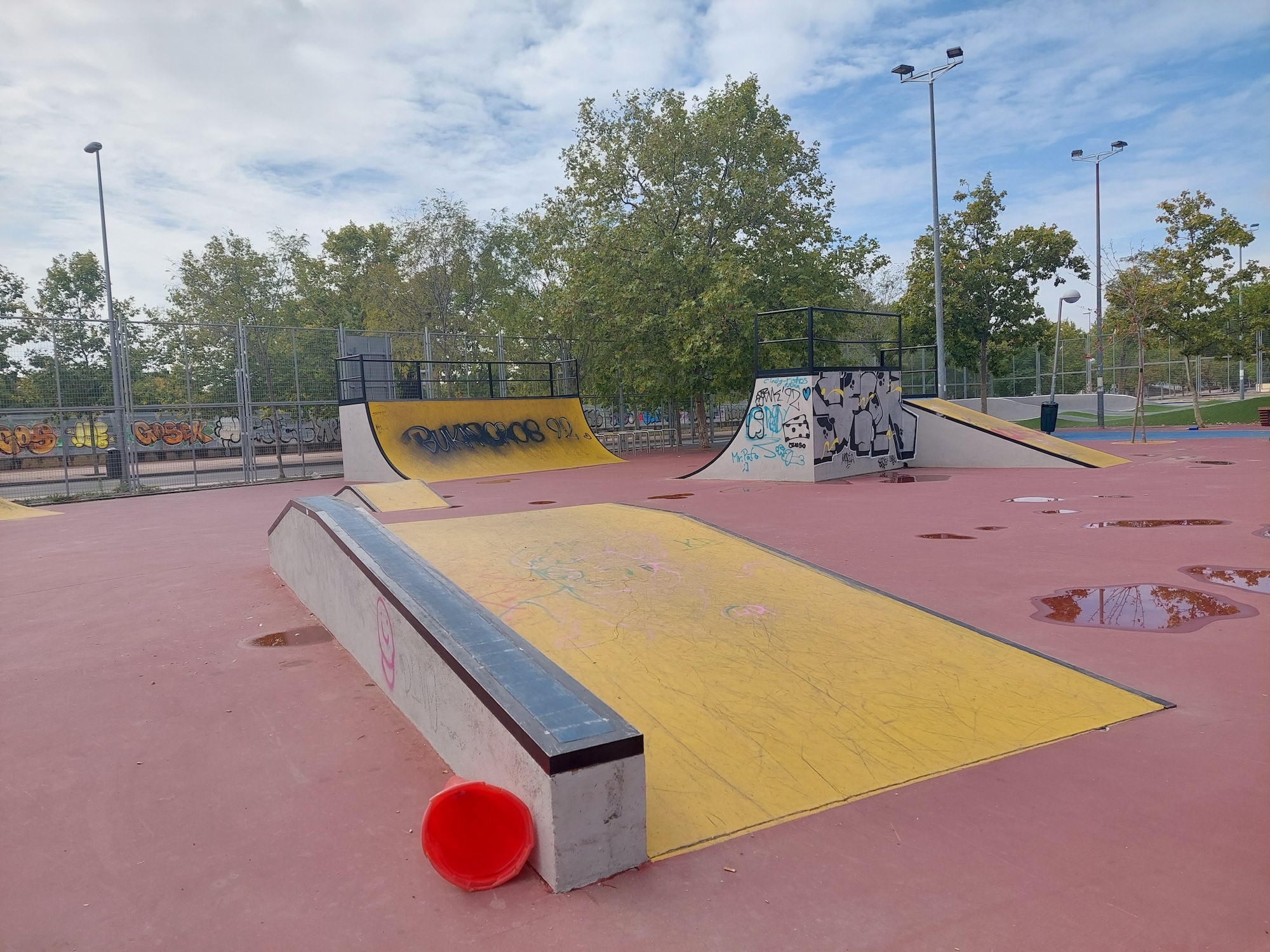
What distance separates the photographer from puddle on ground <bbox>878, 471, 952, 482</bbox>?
15.1 metres

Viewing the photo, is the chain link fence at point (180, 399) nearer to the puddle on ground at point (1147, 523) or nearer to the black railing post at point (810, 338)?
the black railing post at point (810, 338)

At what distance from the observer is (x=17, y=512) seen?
15.1 m

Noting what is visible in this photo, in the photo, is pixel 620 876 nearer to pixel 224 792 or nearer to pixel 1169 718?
pixel 224 792

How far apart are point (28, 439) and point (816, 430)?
16453 mm

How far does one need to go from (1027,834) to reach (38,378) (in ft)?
63.1

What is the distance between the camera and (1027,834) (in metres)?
2.93

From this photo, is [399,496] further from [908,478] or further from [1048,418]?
[1048,418]

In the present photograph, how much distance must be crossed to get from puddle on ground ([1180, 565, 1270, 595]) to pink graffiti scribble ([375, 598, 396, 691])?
6.22 meters

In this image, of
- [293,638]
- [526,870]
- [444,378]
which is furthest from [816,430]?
[526,870]

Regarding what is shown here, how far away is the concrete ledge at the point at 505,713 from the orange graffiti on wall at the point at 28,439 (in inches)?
629

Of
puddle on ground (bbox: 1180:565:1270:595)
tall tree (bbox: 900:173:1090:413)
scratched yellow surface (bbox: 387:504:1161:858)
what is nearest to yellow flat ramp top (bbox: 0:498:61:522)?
scratched yellow surface (bbox: 387:504:1161:858)

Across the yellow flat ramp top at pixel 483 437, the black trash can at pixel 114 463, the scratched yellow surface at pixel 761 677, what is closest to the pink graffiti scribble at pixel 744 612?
the scratched yellow surface at pixel 761 677

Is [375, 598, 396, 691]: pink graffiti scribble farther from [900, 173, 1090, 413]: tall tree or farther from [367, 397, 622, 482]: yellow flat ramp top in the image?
[900, 173, 1090, 413]: tall tree

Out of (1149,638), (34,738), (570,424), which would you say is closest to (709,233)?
(570,424)
